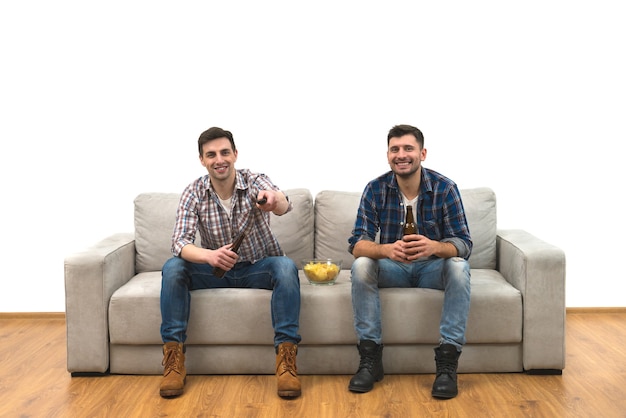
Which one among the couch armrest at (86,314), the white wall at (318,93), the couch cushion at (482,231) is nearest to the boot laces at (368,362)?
the couch cushion at (482,231)

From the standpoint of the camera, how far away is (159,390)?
114 inches

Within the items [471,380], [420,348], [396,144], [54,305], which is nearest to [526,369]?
[471,380]

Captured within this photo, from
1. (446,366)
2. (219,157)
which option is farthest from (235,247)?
(446,366)

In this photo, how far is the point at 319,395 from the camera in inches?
111

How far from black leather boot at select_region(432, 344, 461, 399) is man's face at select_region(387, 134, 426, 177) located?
2.45 feet

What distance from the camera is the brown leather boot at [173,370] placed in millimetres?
2807

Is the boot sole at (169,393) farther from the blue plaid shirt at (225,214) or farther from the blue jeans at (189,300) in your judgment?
the blue plaid shirt at (225,214)

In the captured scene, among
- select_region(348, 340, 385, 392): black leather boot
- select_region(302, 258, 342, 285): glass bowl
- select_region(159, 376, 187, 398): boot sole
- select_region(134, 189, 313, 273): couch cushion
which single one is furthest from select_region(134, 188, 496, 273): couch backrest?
select_region(159, 376, 187, 398): boot sole

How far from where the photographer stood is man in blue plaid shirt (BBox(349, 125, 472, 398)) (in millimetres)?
2873

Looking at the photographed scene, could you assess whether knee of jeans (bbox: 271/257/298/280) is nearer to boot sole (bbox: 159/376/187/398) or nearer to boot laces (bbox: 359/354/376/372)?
boot laces (bbox: 359/354/376/372)

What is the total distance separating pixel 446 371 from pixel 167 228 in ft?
5.07

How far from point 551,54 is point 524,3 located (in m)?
0.32

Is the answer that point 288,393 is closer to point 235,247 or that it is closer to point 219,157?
point 235,247

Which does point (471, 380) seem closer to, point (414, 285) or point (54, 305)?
point (414, 285)
